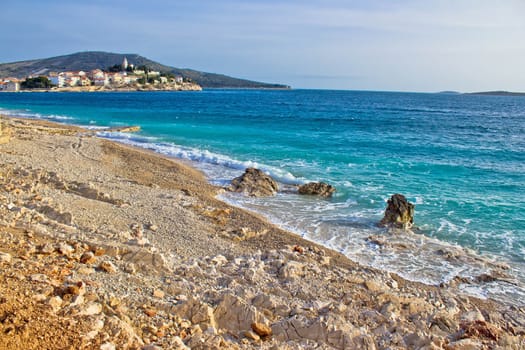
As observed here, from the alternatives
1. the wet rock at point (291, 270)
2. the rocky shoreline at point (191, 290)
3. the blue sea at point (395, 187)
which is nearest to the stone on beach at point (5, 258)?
the rocky shoreline at point (191, 290)

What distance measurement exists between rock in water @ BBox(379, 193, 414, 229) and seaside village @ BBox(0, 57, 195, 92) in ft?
448

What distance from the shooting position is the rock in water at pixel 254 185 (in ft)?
52.0

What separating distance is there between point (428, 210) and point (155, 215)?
9.02 metres

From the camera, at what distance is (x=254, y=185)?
52.9ft

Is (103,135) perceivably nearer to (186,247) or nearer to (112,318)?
(186,247)

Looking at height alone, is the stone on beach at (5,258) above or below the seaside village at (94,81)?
below

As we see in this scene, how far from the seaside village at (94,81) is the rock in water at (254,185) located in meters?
131

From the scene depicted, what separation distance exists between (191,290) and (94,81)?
551ft

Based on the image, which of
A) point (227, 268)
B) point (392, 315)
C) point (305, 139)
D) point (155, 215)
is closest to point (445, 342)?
point (392, 315)

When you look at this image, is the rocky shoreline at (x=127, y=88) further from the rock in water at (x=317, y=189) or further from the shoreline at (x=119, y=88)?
the rock in water at (x=317, y=189)

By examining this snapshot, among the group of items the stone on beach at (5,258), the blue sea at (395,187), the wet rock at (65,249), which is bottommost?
the blue sea at (395,187)

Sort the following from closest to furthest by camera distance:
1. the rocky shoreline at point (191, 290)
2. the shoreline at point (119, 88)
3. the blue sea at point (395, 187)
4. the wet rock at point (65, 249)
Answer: the rocky shoreline at point (191, 290), the wet rock at point (65, 249), the blue sea at point (395, 187), the shoreline at point (119, 88)

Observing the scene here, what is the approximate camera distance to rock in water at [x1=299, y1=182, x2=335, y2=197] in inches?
630

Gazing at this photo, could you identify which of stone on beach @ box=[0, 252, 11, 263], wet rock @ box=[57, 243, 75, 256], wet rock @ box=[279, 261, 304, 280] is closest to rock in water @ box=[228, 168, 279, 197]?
wet rock @ box=[279, 261, 304, 280]
